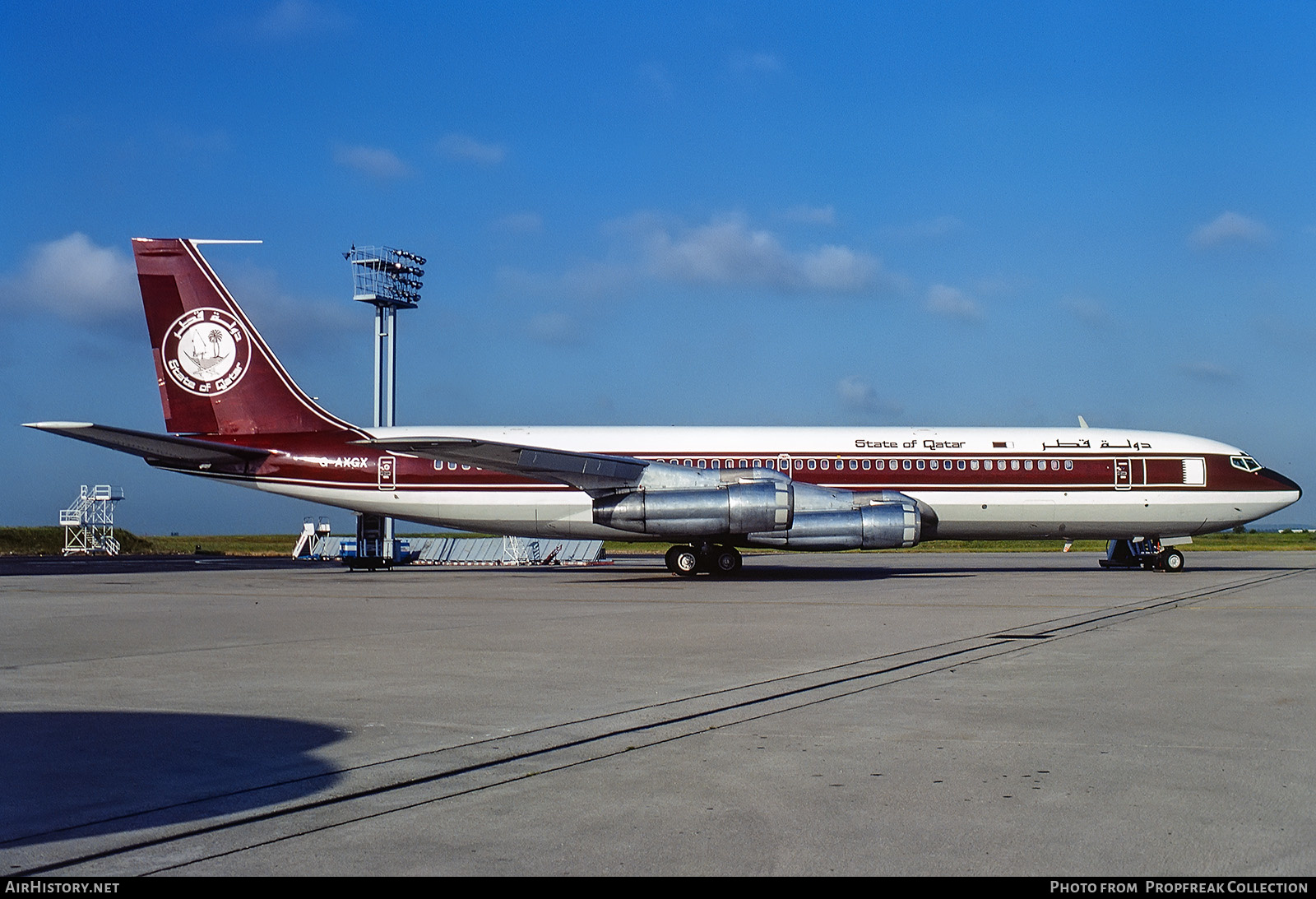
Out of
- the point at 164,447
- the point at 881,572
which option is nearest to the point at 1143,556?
the point at 881,572

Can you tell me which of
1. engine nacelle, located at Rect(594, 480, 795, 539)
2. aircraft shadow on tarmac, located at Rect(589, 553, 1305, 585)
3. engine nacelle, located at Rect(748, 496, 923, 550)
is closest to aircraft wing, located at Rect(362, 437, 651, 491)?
engine nacelle, located at Rect(594, 480, 795, 539)

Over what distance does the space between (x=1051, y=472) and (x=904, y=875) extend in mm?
26926

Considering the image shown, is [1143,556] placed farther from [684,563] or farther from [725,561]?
[684,563]

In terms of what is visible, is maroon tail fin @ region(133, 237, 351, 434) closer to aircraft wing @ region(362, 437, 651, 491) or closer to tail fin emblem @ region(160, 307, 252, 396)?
tail fin emblem @ region(160, 307, 252, 396)

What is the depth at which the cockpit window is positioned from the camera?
99.2 feet

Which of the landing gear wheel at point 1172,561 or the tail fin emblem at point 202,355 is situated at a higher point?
the tail fin emblem at point 202,355

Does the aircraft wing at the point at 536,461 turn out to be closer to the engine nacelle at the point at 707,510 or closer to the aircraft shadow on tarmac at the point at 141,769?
the engine nacelle at the point at 707,510

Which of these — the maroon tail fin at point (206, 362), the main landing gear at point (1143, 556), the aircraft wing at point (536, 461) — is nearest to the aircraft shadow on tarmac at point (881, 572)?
the main landing gear at point (1143, 556)

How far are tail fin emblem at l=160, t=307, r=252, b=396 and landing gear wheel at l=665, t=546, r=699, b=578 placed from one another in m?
12.5

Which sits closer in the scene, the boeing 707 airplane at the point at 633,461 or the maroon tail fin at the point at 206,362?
the boeing 707 airplane at the point at 633,461

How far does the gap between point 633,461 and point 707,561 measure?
3.22 m

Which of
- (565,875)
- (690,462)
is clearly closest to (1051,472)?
(690,462)

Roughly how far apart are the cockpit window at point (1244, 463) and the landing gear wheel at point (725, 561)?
560 inches

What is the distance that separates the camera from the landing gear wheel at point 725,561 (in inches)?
1078
